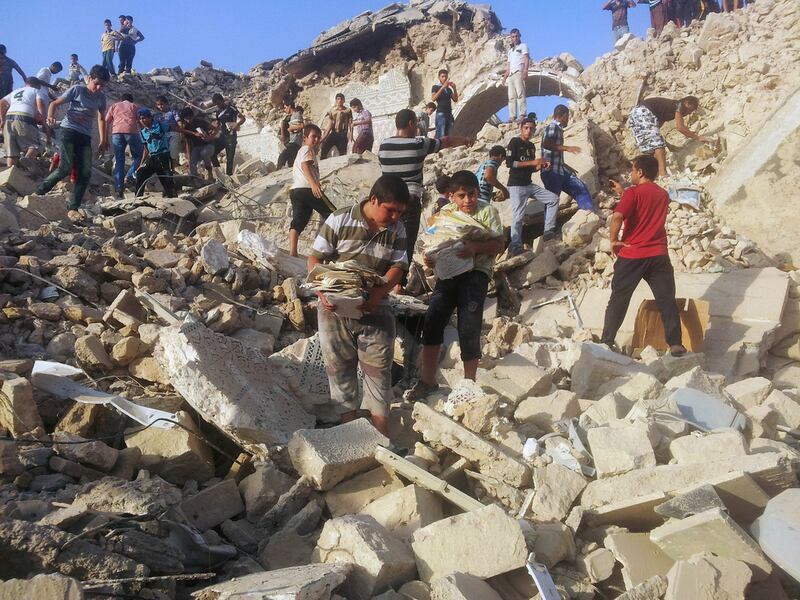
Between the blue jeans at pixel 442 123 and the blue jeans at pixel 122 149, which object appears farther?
the blue jeans at pixel 442 123

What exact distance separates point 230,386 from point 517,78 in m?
11.9

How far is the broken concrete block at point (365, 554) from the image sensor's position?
2264 millimetres

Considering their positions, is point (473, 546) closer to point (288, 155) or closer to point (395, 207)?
point (395, 207)

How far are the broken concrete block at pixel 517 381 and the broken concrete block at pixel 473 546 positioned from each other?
1380mm

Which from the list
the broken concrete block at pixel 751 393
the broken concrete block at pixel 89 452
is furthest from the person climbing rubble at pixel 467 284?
the broken concrete block at pixel 89 452

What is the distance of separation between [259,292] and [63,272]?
1527mm

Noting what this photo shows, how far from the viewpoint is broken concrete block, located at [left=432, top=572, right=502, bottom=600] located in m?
2.08

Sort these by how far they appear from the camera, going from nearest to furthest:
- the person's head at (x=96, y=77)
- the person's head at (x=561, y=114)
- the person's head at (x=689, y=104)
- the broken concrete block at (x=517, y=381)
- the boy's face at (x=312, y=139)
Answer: the broken concrete block at (x=517, y=381) < the boy's face at (x=312, y=139) < the person's head at (x=96, y=77) < the person's head at (x=561, y=114) < the person's head at (x=689, y=104)

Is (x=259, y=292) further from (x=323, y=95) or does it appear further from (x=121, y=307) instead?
(x=323, y=95)

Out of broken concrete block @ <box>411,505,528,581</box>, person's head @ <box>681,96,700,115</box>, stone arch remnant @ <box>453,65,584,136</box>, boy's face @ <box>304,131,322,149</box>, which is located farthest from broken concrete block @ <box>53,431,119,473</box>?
stone arch remnant @ <box>453,65,584,136</box>

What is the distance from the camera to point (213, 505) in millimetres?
2844

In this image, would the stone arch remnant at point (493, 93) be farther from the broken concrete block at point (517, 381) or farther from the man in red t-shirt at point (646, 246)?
the broken concrete block at point (517, 381)

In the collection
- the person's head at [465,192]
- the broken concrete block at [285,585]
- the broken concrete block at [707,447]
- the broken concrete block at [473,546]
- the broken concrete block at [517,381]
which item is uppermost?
the person's head at [465,192]

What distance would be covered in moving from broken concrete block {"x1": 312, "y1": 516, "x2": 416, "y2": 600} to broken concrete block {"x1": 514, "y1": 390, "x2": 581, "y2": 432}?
1349 millimetres
